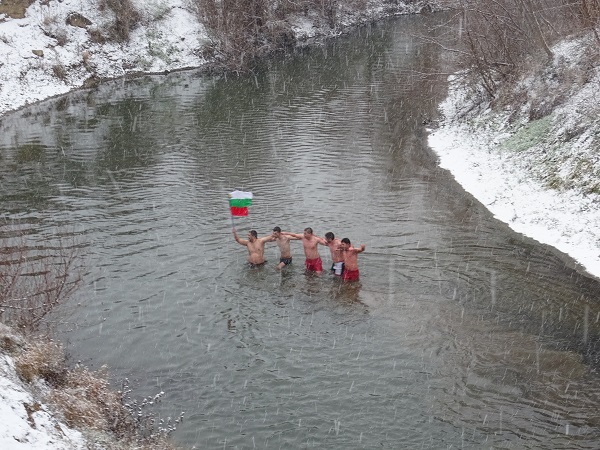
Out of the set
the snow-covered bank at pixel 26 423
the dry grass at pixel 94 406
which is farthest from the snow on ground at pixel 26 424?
the dry grass at pixel 94 406

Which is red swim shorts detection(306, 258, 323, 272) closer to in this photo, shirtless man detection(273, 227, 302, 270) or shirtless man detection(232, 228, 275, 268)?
shirtless man detection(273, 227, 302, 270)

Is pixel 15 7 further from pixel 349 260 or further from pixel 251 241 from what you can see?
pixel 349 260

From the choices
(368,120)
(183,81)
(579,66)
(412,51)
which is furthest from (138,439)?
(412,51)

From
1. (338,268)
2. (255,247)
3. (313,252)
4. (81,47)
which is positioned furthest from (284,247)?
(81,47)

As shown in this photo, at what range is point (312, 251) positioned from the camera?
1698cm

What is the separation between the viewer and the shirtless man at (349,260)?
52.7 feet

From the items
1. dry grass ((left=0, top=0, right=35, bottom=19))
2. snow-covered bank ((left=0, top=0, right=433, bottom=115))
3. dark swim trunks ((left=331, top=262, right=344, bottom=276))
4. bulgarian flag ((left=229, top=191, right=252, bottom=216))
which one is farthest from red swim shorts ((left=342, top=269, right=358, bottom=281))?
dry grass ((left=0, top=0, right=35, bottom=19))

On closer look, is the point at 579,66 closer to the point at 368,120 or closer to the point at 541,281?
the point at 368,120

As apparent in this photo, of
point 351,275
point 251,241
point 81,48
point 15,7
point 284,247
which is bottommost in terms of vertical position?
point 351,275

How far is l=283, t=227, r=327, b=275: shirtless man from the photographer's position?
16828 millimetres

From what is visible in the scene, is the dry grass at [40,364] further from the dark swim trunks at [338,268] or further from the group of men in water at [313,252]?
the dark swim trunks at [338,268]

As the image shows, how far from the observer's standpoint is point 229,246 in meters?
18.9

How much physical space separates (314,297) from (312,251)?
1.62 m

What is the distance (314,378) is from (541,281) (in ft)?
23.7
